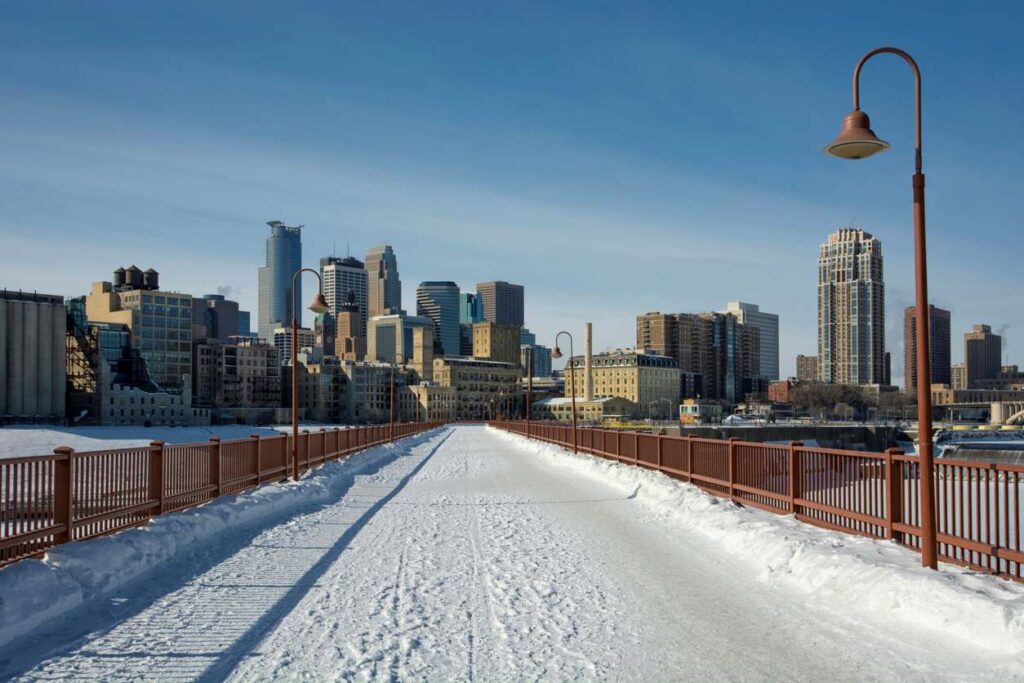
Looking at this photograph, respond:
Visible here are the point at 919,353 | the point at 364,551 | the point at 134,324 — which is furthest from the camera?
the point at 134,324

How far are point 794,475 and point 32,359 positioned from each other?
159 metres

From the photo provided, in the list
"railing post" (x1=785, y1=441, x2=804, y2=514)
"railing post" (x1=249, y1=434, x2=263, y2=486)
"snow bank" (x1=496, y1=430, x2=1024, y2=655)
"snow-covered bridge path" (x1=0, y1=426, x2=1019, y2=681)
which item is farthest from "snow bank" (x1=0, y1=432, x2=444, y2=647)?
"railing post" (x1=785, y1=441, x2=804, y2=514)

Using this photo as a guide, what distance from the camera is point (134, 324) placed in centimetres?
19288

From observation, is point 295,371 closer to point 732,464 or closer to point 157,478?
point 157,478

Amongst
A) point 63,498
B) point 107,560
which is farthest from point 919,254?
point 63,498

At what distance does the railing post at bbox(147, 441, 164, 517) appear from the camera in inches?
534

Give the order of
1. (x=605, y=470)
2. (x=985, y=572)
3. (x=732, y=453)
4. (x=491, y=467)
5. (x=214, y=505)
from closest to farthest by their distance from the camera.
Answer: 1. (x=985, y=572)
2. (x=214, y=505)
3. (x=732, y=453)
4. (x=605, y=470)
5. (x=491, y=467)

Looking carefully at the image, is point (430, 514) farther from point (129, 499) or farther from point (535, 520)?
point (129, 499)

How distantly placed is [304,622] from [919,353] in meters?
7.05

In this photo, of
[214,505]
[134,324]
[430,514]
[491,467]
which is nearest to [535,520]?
[430,514]

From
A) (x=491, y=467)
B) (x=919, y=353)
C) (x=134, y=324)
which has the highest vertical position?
(x=134, y=324)

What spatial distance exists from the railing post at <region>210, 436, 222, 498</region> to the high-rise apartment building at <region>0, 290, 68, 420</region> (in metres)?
145

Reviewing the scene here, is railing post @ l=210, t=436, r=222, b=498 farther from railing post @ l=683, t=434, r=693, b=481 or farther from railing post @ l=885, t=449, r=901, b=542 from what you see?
railing post @ l=885, t=449, r=901, b=542

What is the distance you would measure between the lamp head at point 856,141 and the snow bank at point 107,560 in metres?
9.23
